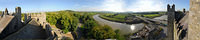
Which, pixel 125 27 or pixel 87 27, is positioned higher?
pixel 125 27

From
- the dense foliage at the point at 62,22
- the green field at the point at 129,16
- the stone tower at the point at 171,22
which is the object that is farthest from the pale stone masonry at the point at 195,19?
the dense foliage at the point at 62,22

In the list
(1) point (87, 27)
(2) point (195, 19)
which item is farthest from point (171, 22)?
(1) point (87, 27)

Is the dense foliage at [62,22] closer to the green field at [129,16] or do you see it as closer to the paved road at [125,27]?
the paved road at [125,27]

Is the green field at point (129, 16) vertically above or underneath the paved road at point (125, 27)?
above

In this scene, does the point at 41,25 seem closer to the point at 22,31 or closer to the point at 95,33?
the point at 22,31

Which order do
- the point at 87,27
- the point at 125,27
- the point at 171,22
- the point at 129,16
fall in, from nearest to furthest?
the point at 171,22 < the point at 129,16 < the point at 125,27 < the point at 87,27

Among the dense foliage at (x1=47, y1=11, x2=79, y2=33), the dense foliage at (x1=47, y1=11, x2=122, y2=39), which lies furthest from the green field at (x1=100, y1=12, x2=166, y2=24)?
the dense foliage at (x1=47, y1=11, x2=79, y2=33)

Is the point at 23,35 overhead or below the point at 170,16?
below

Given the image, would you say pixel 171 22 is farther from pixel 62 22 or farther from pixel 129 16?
pixel 62 22

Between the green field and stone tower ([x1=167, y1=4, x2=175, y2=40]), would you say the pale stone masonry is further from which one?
the green field

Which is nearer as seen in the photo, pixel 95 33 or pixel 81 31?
pixel 95 33

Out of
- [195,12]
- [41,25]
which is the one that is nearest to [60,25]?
[41,25]
